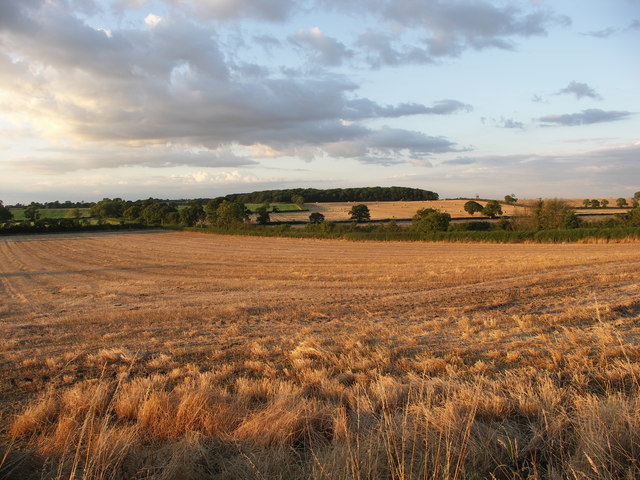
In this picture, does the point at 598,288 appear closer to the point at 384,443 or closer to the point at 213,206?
the point at 384,443

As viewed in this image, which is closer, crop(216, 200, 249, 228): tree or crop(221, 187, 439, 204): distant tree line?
crop(216, 200, 249, 228): tree

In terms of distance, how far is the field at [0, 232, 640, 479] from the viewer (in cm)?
368

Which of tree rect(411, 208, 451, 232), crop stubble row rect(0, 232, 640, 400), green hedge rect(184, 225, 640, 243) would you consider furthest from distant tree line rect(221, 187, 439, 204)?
crop stubble row rect(0, 232, 640, 400)

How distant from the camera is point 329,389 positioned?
18.5 feet

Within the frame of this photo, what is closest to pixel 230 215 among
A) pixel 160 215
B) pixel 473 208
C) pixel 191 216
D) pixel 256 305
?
pixel 191 216

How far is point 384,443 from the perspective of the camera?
3.75 m

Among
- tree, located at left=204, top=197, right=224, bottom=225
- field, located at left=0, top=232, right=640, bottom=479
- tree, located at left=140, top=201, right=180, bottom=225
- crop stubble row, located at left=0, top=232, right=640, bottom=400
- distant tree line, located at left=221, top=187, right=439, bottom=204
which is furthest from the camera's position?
distant tree line, located at left=221, top=187, right=439, bottom=204

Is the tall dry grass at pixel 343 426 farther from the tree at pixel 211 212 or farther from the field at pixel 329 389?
the tree at pixel 211 212

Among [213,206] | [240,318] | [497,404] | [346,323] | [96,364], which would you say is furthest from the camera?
[213,206]

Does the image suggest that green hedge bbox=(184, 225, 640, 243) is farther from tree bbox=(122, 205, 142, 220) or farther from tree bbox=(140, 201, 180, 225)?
tree bbox=(122, 205, 142, 220)

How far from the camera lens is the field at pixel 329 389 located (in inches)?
145

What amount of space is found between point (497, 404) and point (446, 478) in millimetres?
1812

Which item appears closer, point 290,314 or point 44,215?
point 290,314

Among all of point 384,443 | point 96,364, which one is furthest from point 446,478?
point 96,364
